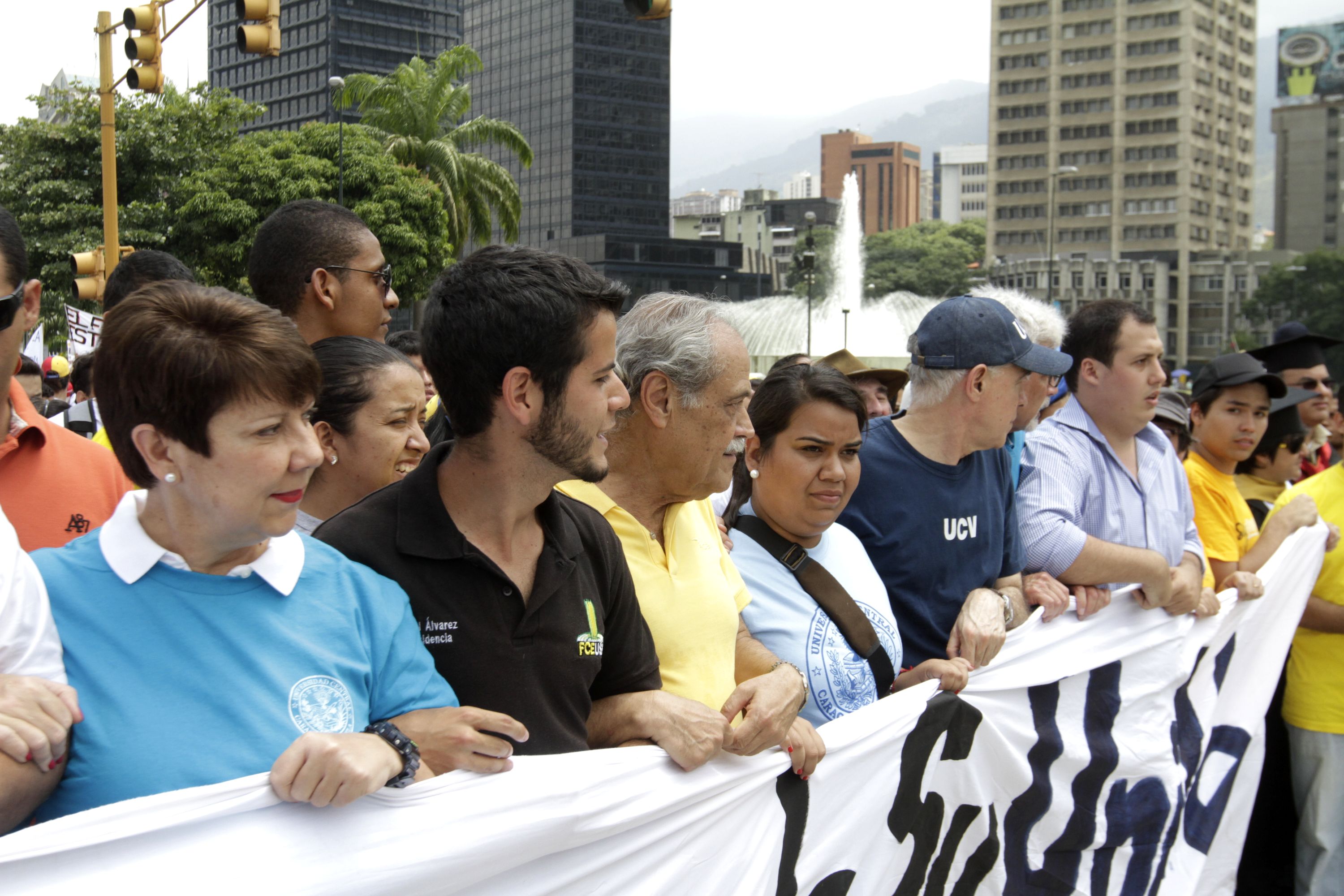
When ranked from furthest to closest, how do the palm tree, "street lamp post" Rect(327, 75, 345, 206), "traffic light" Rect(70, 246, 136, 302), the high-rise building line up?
the high-rise building → the palm tree → "street lamp post" Rect(327, 75, 345, 206) → "traffic light" Rect(70, 246, 136, 302)

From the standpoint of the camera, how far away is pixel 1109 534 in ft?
13.3

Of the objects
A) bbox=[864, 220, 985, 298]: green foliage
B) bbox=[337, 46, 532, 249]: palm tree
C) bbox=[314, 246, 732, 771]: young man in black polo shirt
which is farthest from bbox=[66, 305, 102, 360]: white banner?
bbox=[864, 220, 985, 298]: green foliage

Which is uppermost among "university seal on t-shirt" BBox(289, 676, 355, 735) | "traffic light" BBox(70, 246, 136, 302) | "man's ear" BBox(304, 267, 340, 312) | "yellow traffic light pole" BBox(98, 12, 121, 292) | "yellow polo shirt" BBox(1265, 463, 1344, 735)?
"yellow traffic light pole" BBox(98, 12, 121, 292)

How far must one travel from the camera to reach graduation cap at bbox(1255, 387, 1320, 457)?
5473 mm

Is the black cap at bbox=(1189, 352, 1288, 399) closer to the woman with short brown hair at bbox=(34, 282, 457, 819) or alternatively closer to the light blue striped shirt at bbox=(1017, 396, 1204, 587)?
the light blue striped shirt at bbox=(1017, 396, 1204, 587)

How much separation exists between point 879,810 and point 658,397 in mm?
1239

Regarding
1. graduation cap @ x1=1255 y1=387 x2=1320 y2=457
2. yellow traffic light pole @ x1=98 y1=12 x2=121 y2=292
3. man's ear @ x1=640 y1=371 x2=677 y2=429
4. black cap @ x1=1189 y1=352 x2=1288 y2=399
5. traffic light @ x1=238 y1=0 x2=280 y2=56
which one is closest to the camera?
man's ear @ x1=640 y1=371 x2=677 y2=429

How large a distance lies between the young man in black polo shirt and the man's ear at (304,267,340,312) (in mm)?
1606

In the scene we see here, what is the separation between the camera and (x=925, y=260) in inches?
4673

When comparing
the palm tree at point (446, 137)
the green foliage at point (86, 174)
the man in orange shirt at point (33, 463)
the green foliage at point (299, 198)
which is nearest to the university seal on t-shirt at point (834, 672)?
the man in orange shirt at point (33, 463)

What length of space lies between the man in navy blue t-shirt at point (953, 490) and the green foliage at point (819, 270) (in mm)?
65418

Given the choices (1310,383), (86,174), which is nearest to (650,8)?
(1310,383)

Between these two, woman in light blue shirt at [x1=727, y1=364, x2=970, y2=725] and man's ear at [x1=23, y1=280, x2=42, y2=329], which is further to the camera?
woman in light blue shirt at [x1=727, y1=364, x2=970, y2=725]

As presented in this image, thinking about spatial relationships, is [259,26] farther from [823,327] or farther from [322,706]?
[823,327]
